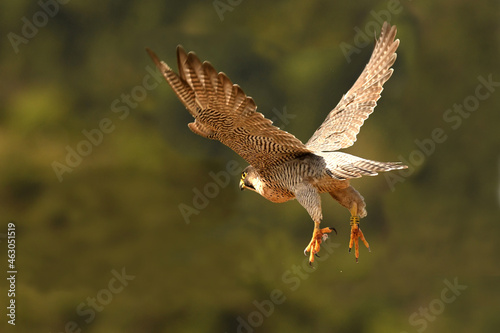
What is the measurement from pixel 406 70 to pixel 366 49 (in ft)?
2.24

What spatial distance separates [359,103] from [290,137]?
937mm

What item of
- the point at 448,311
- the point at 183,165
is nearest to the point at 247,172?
the point at 183,165

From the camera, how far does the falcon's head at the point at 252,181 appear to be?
4121 millimetres

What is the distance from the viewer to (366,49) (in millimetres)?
7613

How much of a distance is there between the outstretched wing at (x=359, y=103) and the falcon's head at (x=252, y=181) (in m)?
0.42

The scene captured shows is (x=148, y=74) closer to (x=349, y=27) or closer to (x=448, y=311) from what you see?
(x=349, y=27)
